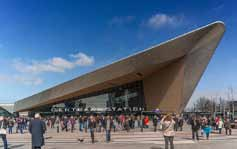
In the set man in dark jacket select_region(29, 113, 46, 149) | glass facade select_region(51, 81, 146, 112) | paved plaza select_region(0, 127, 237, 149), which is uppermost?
glass facade select_region(51, 81, 146, 112)

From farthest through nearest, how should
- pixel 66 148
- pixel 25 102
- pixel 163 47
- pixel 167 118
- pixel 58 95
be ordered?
pixel 25 102 < pixel 58 95 < pixel 163 47 < pixel 66 148 < pixel 167 118

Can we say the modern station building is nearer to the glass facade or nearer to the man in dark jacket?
the glass facade

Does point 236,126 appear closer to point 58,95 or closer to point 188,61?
point 188,61

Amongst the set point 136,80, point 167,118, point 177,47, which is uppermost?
point 177,47

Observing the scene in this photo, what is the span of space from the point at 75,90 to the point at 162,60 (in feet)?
42.9

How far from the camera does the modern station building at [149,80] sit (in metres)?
33.9

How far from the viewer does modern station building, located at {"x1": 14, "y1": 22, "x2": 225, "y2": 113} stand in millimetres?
33869

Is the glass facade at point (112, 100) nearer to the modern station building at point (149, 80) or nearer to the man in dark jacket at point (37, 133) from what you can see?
the modern station building at point (149, 80)

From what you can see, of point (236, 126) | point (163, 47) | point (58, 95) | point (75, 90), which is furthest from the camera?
Result: point (58, 95)

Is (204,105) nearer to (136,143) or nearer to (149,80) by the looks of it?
(149,80)

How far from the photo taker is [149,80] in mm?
40875

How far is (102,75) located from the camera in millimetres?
37875

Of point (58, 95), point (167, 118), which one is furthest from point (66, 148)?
point (58, 95)

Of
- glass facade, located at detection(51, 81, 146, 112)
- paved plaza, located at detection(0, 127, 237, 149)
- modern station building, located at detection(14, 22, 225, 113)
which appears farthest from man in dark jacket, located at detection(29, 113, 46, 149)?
A: glass facade, located at detection(51, 81, 146, 112)
